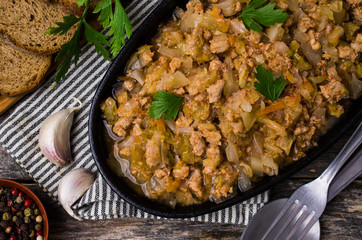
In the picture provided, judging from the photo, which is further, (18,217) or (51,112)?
(51,112)

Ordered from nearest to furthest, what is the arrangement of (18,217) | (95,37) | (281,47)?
(281,47) → (95,37) → (18,217)

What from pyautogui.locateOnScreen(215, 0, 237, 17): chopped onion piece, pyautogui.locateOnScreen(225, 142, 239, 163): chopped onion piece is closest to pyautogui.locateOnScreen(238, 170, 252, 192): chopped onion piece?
pyautogui.locateOnScreen(225, 142, 239, 163): chopped onion piece

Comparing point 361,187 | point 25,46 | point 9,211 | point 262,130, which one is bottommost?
point 361,187

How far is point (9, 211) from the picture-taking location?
3.69 m

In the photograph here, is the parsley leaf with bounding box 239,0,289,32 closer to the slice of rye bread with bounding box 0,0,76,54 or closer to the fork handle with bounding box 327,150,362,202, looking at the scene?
the fork handle with bounding box 327,150,362,202

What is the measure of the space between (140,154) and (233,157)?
711 mm

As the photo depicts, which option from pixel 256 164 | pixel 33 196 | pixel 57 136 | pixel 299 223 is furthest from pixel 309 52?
pixel 33 196

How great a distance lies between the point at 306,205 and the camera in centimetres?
356

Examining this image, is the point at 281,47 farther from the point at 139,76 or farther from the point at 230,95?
the point at 139,76

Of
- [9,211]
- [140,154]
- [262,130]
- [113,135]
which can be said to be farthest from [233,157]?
[9,211]

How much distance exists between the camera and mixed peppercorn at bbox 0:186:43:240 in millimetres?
3646

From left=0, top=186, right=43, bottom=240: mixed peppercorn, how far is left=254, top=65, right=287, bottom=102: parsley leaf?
2227 millimetres

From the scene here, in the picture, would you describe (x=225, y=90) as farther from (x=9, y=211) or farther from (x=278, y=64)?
(x=9, y=211)

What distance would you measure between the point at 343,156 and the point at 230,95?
46.2 inches
